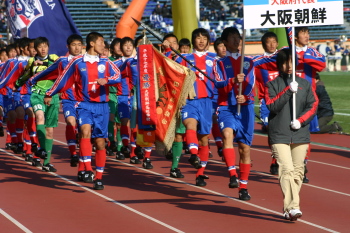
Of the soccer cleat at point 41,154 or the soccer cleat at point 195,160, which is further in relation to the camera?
the soccer cleat at point 41,154

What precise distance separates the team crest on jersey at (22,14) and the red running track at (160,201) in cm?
438

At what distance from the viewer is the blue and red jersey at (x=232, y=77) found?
9430mm

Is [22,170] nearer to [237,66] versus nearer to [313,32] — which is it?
[237,66]

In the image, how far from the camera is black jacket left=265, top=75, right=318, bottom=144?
7969 mm

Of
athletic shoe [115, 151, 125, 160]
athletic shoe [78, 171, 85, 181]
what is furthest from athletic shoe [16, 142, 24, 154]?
athletic shoe [78, 171, 85, 181]

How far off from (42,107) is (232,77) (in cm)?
412

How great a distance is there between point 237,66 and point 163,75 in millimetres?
1206

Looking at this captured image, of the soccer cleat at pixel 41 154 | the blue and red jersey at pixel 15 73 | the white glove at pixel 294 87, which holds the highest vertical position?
the blue and red jersey at pixel 15 73

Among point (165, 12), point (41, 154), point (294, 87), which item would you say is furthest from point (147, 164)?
point (165, 12)

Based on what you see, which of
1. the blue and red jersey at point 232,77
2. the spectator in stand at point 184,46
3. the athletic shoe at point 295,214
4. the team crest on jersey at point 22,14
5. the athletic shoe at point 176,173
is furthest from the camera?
the team crest on jersey at point 22,14

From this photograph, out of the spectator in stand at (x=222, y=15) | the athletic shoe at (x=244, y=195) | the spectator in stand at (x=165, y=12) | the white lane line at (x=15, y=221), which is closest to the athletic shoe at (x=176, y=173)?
the athletic shoe at (x=244, y=195)

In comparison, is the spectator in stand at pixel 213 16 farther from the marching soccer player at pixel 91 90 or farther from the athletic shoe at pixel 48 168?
the marching soccer player at pixel 91 90

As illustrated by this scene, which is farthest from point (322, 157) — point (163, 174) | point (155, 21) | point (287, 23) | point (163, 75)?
point (155, 21)

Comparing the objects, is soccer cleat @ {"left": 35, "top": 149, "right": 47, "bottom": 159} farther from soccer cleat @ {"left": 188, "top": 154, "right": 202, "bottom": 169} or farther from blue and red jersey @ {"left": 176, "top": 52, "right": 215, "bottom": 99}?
soccer cleat @ {"left": 188, "top": 154, "right": 202, "bottom": 169}
